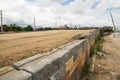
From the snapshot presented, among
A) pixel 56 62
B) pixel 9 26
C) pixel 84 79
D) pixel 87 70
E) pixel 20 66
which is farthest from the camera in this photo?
pixel 9 26

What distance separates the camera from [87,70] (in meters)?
6.62

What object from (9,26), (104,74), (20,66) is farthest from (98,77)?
(9,26)

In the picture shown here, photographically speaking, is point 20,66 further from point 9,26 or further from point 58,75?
point 9,26

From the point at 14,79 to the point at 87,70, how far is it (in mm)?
5341

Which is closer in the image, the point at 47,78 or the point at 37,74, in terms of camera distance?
the point at 37,74

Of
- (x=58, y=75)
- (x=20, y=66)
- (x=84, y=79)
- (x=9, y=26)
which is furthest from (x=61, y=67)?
(x=9, y=26)

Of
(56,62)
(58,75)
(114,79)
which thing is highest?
(56,62)

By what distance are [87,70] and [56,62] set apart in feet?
13.9

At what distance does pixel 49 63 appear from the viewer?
94.6 inches

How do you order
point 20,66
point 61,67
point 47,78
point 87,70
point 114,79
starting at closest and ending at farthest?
point 20,66, point 47,78, point 61,67, point 114,79, point 87,70

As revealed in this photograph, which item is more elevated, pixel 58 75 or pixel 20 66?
pixel 20 66

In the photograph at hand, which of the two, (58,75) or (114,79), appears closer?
(58,75)

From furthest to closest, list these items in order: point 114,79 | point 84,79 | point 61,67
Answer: point 114,79 → point 84,79 → point 61,67

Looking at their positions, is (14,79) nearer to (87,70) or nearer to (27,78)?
(27,78)
